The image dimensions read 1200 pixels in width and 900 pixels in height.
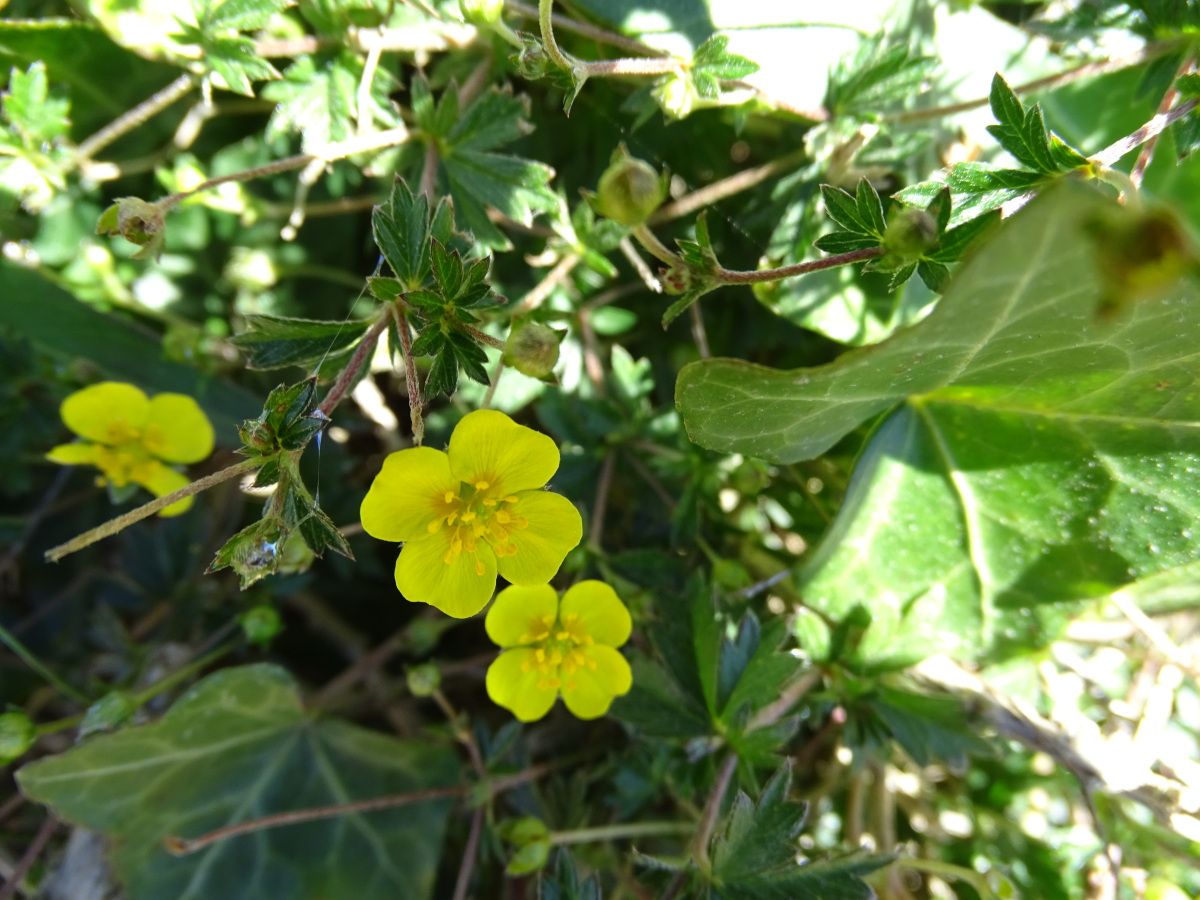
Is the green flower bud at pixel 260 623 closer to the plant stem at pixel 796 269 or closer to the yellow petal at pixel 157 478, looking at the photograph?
the yellow petal at pixel 157 478

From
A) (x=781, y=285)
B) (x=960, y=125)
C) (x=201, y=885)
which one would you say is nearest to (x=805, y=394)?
(x=781, y=285)

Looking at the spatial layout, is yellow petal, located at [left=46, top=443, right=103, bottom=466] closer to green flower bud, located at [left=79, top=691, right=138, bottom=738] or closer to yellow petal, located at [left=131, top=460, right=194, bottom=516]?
yellow petal, located at [left=131, top=460, right=194, bottom=516]

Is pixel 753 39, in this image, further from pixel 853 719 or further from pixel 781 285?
pixel 853 719

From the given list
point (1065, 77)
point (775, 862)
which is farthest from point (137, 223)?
point (1065, 77)

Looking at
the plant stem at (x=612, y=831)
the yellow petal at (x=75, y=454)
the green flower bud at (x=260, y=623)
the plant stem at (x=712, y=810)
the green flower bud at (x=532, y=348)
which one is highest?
the green flower bud at (x=532, y=348)

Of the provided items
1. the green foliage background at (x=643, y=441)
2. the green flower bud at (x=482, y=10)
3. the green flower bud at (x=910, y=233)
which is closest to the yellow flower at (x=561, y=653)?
the green foliage background at (x=643, y=441)

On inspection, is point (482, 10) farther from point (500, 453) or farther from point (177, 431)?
point (177, 431)
